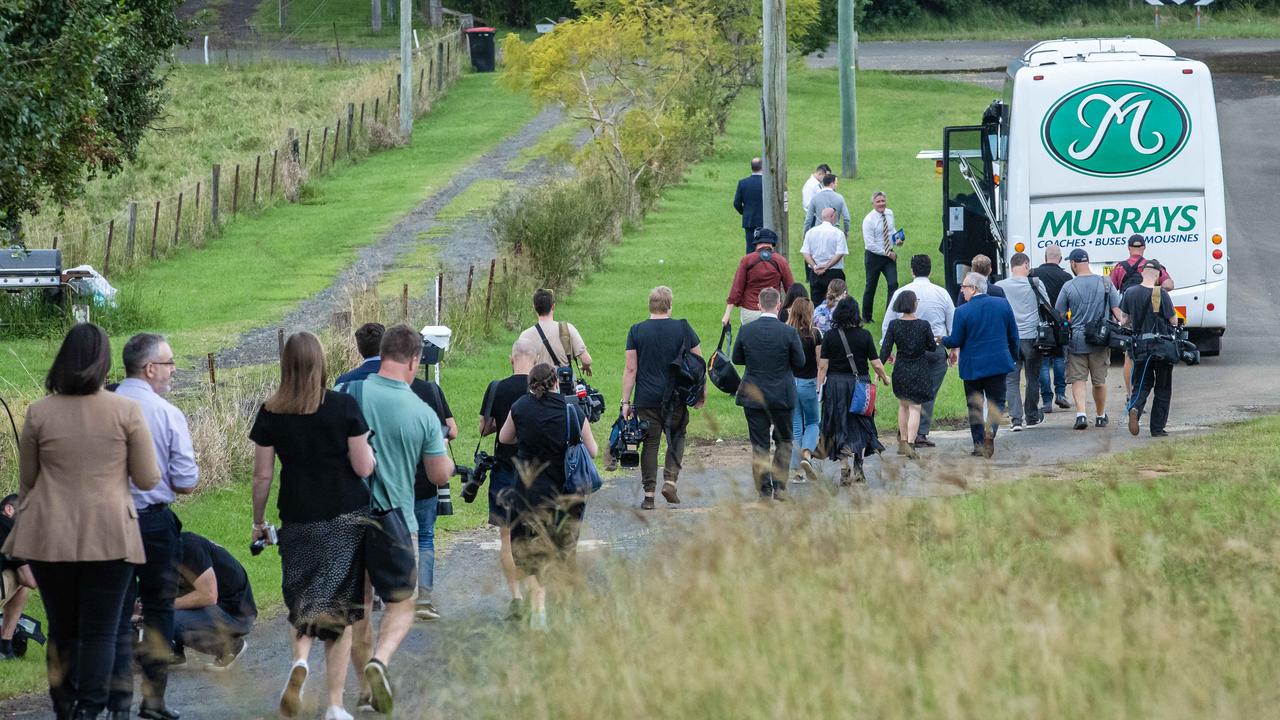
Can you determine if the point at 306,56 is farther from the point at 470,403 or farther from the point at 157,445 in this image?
the point at 157,445

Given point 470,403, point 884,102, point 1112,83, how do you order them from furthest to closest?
point 884,102 < point 1112,83 < point 470,403

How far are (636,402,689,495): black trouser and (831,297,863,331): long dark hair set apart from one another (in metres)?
1.48

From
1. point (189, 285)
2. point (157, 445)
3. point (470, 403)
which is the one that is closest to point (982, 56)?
point (189, 285)

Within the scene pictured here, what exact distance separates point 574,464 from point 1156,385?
7.39 meters

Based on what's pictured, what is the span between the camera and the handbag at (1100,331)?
49.7 ft

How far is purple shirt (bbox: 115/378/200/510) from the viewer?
7.41 m

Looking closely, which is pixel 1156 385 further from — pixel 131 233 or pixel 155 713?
pixel 131 233

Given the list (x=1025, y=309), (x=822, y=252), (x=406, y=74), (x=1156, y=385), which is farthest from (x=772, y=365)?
(x=406, y=74)

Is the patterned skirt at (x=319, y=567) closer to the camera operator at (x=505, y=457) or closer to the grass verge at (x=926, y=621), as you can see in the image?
the grass verge at (x=926, y=621)

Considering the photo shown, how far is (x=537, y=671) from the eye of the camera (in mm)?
6184

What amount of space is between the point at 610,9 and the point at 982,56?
19.9 metres

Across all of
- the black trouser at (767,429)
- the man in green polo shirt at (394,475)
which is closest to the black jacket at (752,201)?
the black trouser at (767,429)

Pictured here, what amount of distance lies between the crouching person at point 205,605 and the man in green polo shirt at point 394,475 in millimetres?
918

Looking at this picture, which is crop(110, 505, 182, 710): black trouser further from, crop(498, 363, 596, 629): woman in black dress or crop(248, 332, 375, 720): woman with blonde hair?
crop(498, 363, 596, 629): woman in black dress
